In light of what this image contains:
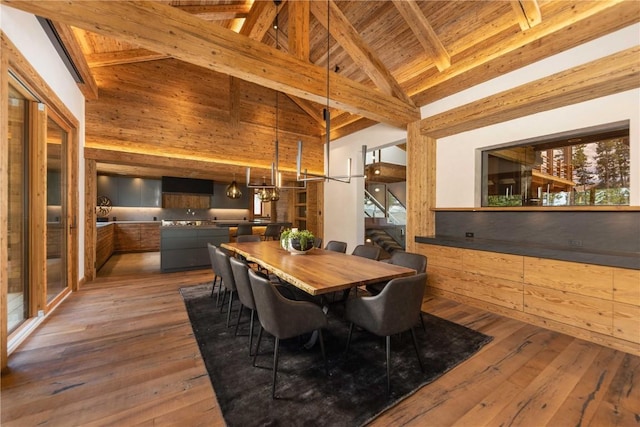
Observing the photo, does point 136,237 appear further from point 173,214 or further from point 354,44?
point 354,44

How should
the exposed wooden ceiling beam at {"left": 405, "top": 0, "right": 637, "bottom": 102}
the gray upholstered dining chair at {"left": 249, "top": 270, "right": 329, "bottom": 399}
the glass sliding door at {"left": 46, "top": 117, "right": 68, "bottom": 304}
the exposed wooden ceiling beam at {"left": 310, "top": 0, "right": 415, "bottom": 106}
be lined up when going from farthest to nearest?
the exposed wooden ceiling beam at {"left": 310, "top": 0, "right": 415, "bottom": 106} < the glass sliding door at {"left": 46, "top": 117, "right": 68, "bottom": 304} < the exposed wooden ceiling beam at {"left": 405, "top": 0, "right": 637, "bottom": 102} < the gray upholstered dining chair at {"left": 249, "top": 270, "right": 329, "bottom": 399}

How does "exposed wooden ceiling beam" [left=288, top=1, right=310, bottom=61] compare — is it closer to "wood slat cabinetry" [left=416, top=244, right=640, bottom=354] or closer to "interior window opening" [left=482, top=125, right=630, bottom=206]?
"interior window opening" [left=482, top=125, right=630, bottom=206]

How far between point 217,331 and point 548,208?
399 centimetres

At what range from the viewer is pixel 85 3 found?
206 centimetres

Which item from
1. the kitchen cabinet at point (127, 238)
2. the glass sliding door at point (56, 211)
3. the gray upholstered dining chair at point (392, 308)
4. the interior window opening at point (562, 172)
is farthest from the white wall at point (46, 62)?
the interior window opening at point (562, 172)

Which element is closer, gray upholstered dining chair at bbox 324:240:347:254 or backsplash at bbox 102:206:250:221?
gray upholstered dining chair at bbox 324:240:347:254

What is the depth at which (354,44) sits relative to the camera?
3893mm

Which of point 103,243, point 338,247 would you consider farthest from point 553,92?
point 103,243

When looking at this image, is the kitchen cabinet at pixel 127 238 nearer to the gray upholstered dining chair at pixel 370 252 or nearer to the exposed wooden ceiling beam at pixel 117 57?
the exposed wooden ceiling beam at pixel 117 57

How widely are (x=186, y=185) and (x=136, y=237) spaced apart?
2.06 meters

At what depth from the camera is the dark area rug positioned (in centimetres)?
163

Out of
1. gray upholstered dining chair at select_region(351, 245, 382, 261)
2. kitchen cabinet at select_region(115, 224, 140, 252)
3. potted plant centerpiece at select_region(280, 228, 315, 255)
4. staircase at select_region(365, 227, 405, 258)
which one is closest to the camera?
potted plant centerpiece at select_region(280, 228, 315, 255)

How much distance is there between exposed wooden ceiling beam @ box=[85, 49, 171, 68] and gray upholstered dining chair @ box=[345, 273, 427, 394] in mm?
5572

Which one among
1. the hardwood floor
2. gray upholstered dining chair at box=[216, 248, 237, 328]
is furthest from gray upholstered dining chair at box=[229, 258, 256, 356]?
the hardwood floor
